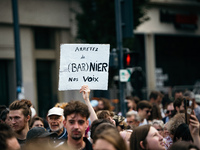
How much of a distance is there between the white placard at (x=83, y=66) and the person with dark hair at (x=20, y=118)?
61 cm

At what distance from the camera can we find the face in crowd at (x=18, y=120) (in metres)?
6.34

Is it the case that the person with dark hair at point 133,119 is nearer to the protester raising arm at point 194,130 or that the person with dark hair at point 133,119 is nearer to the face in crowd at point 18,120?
the face in crowd at point 18,120

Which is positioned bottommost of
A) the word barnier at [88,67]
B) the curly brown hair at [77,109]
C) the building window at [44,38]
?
the curly brown hair at [77,109]

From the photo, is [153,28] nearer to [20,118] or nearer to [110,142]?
[20,118]

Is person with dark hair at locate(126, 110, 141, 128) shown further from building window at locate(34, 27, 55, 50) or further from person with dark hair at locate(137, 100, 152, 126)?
building window at locate(34, 27, 55, 50)

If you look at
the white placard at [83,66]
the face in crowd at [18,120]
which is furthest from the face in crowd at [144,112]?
the face in crowd at [18,120]

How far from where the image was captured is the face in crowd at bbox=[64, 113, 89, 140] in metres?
5.01

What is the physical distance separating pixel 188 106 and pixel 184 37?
74.4 feet

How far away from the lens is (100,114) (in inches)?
256

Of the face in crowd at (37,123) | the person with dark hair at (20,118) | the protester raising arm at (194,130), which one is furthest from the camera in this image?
the face in crowd at (37,123)

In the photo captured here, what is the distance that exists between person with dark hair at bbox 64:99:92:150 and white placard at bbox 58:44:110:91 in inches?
55.0

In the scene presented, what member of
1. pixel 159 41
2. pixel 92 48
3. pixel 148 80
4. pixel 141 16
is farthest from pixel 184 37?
pixel 92 48

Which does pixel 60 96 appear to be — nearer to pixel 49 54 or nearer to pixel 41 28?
pixel 49 54

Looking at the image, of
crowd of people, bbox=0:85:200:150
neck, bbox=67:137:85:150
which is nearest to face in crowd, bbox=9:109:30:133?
crowd of people, bbox=0:85:200:150
